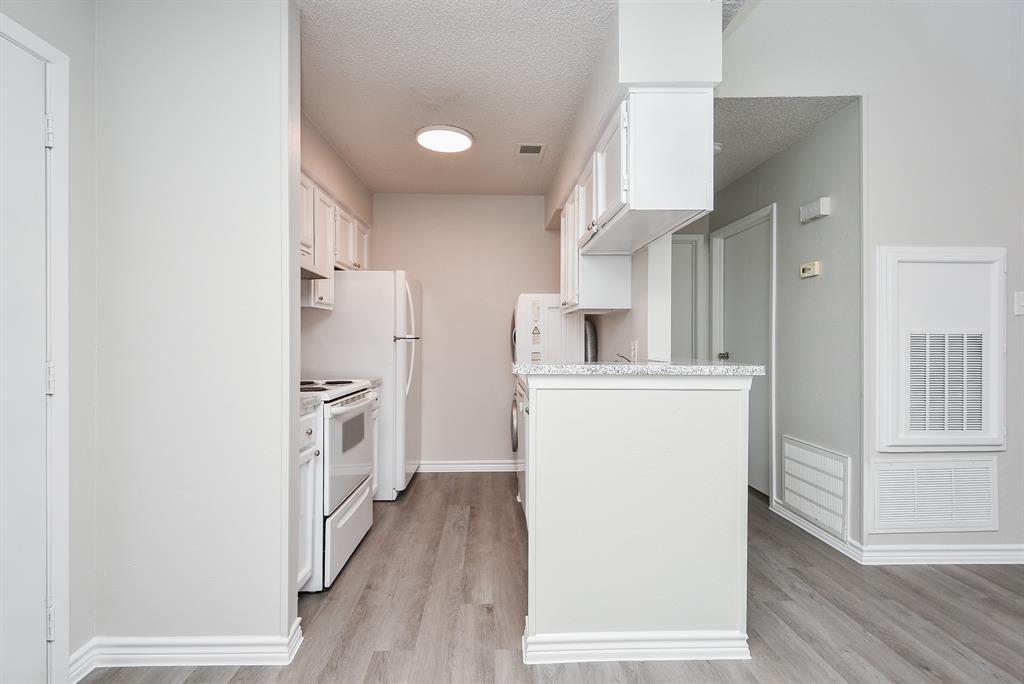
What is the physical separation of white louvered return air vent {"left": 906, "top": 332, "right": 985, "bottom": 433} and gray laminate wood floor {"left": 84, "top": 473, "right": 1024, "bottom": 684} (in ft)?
2.45

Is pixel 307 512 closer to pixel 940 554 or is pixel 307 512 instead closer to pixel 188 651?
pixel 188 651

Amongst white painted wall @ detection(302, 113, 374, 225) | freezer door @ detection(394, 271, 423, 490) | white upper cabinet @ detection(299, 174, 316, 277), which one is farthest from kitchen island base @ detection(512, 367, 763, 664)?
white painted wall @ detection(302, 113, 374, 225)

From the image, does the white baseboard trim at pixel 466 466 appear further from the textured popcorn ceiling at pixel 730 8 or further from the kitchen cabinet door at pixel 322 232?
the textured popcorn ceiling at pixel 730 8

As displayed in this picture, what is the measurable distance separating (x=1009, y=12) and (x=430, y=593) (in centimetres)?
417

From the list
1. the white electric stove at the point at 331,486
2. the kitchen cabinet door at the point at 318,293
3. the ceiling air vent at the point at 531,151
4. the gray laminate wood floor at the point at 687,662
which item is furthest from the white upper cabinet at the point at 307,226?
the gray laminate wood floor at the point at 687,662

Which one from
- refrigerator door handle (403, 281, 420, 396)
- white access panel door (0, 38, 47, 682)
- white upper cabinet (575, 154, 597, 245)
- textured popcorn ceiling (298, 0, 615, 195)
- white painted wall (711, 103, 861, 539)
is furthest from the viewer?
refrigerator door handle (403, 281, 420, 396)

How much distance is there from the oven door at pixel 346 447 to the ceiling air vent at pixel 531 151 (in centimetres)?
195

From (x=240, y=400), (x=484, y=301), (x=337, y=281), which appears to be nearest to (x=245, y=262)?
(x=240, y=400)

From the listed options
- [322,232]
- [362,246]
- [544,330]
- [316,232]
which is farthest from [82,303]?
[544,330]

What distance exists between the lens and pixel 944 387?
2.67 meters

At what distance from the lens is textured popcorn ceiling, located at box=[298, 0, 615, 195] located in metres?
2.08

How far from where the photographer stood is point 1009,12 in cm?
266

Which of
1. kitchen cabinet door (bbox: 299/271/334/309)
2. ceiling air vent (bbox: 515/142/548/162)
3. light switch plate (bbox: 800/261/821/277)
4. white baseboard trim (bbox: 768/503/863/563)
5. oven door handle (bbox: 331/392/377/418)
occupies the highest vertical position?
ceiling air vent (bbox: 515/142/548/162)

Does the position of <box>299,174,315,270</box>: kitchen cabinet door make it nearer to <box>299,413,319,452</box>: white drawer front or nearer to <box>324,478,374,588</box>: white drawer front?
<box>299,413,319,452</box>: white drawer front
